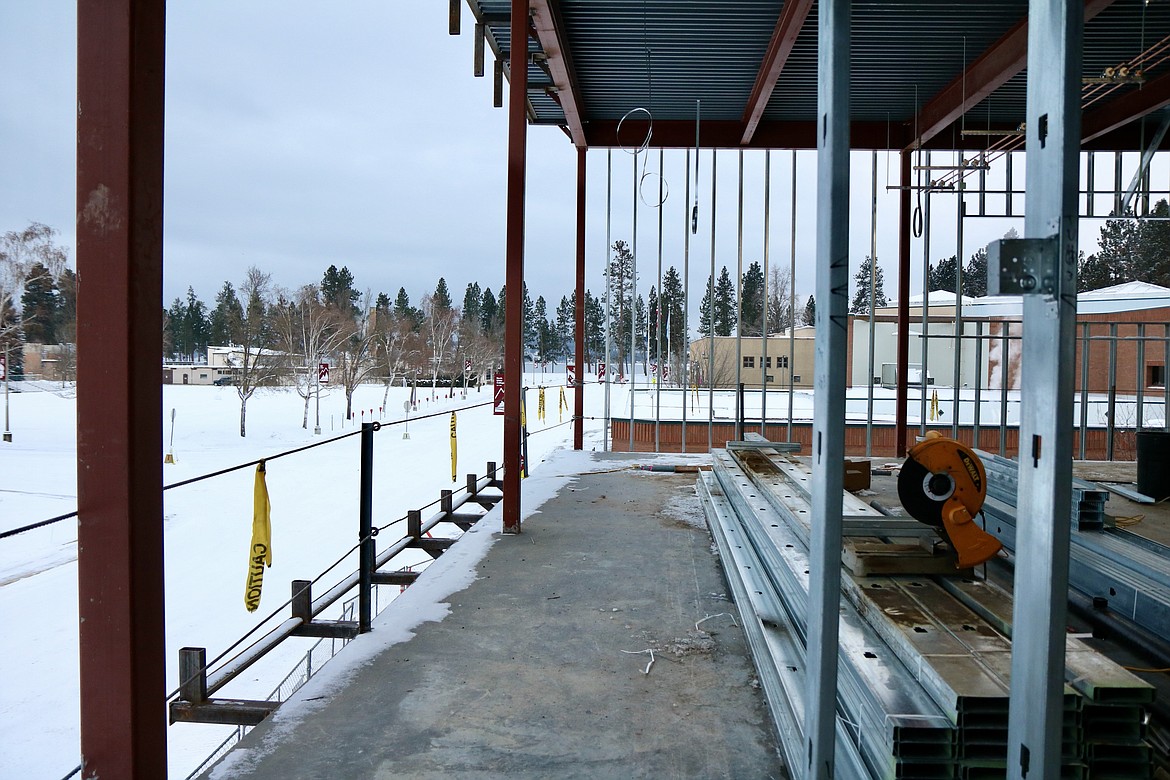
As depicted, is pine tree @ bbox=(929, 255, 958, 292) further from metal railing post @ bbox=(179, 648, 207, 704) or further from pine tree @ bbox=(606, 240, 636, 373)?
metal railing post @ bbox=(179, 648, 207, 704)

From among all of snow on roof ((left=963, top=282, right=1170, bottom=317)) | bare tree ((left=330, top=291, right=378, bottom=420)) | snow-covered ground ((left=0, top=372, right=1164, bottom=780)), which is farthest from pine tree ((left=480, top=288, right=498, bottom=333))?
snow on roof ((left=963, top=282, right=1170, bottom=317))

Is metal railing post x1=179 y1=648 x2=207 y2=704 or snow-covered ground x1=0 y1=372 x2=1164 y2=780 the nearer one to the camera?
metal railing post x1=179 y1=648 x2=207 y2=704

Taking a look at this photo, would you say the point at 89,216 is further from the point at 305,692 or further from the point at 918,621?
the point at 918,621

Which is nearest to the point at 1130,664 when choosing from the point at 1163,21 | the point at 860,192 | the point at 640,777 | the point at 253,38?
the point at 640,777

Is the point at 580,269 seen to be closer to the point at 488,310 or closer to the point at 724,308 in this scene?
the point at 724,308

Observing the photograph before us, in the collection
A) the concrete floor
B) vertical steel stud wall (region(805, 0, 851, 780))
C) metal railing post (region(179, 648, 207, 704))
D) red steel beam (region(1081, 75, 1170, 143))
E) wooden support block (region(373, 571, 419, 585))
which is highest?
red steel beam (region(1081, 75, 1170, 143))

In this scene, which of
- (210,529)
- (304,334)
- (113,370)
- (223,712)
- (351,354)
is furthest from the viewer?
(351,354)

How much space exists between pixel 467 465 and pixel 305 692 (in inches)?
983

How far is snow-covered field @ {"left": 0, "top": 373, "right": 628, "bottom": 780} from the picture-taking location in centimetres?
1032

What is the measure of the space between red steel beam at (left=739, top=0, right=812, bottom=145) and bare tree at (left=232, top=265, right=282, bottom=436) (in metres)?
30.0

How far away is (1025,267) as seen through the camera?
173 centimetres

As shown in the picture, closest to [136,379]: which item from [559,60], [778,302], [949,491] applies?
[949,491]

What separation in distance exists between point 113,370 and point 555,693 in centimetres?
250

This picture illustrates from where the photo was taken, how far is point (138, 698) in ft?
7.91
